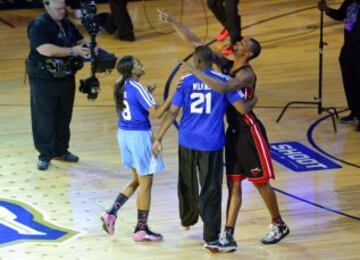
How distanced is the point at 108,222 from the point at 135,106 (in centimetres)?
103

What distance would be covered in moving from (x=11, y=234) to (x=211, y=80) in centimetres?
226

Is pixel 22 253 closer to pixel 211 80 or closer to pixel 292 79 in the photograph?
pixel 211 80

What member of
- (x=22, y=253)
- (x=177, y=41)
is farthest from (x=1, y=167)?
(x=177, y=41)

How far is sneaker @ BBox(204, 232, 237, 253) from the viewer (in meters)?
7.66

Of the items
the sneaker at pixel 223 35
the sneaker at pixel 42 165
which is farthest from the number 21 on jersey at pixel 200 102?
the sneaker at pixel 223 35

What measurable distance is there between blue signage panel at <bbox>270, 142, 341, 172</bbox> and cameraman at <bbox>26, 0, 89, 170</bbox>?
2.21m

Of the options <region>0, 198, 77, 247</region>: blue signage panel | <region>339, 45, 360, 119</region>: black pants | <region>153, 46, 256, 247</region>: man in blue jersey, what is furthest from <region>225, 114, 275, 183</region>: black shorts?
<region>339, 45, 360, 119</region>: black pants

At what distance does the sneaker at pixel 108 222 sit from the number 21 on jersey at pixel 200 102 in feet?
4.15

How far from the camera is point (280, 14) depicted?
688 inches

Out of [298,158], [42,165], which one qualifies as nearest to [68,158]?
[42,165]

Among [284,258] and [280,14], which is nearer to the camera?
[284,258]

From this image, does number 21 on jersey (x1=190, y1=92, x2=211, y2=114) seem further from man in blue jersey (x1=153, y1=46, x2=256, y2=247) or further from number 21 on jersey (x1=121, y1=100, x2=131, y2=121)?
number 21 on jersey (x1=121, y1=100, x2=131, y2=121)

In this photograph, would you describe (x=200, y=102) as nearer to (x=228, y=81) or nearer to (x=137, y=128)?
(x=228, y=81)

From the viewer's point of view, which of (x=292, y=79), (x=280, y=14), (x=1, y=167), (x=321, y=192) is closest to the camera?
(x=321, y=192)
